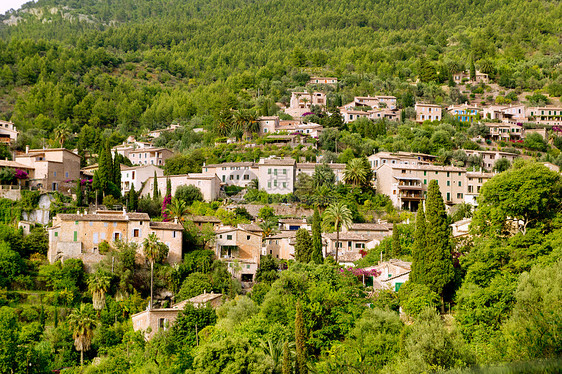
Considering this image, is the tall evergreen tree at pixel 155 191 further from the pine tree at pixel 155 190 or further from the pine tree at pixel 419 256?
the pine tree at pixel 419 256

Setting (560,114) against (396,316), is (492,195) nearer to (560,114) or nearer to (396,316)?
→ (396,316)

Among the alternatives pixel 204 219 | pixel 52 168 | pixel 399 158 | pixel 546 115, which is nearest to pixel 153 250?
pixel 204 219

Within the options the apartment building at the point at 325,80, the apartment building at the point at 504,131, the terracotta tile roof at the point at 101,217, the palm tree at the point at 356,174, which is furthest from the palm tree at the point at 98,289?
the apartment building at the point at 325,80

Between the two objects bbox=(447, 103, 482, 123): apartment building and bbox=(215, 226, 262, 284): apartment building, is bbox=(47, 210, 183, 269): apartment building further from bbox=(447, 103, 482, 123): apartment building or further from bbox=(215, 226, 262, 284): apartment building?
bbox=(447, 103, 482, 123): apartment building

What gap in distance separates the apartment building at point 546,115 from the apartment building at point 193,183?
182 feet

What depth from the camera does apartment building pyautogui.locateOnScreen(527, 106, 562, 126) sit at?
10412 cm

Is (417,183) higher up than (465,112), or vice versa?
(465,112)

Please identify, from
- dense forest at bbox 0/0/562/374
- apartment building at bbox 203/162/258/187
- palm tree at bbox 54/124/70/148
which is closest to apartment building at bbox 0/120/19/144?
dense forest at bbox 0/0/562/374

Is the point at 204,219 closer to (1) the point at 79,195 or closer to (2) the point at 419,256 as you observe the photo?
(1) the point at 79,195

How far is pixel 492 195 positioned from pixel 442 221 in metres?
4.80

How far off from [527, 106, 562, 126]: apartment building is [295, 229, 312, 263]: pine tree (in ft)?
209

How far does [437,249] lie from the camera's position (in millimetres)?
43031

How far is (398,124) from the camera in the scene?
97312 mm

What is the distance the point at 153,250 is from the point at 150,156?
3608cm
